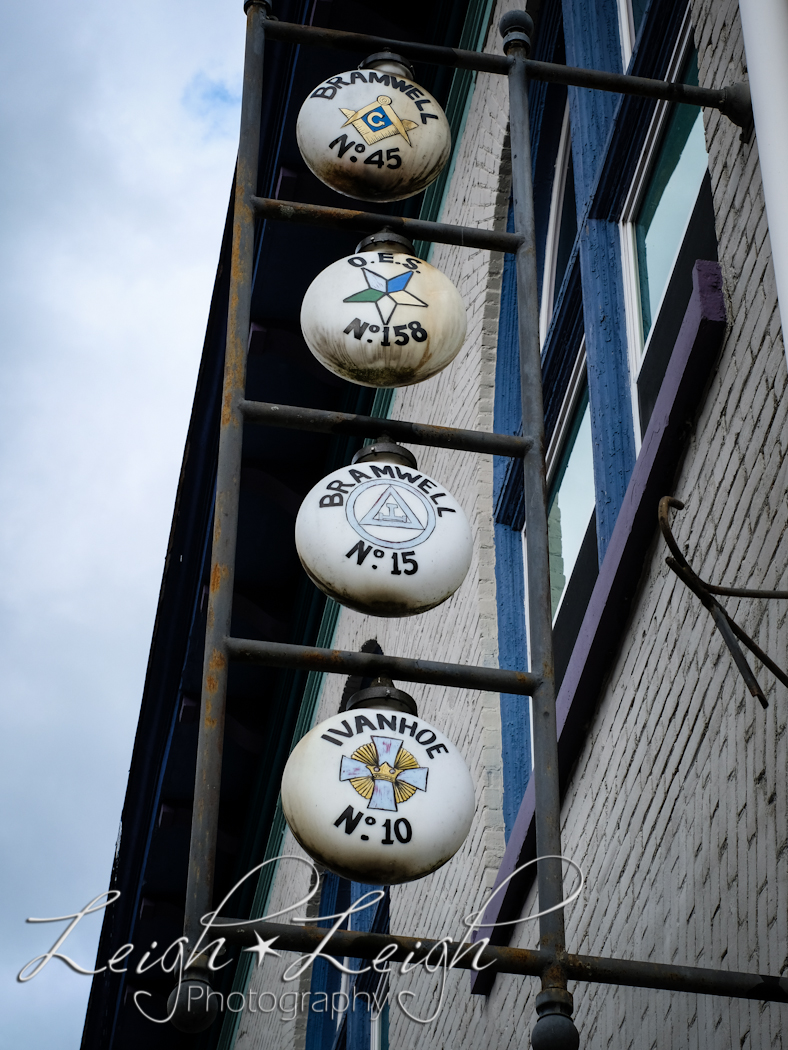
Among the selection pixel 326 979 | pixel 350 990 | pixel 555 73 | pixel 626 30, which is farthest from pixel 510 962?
pixel 326 979

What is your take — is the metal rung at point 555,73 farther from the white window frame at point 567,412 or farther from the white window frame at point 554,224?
the white window frame at point 554,224

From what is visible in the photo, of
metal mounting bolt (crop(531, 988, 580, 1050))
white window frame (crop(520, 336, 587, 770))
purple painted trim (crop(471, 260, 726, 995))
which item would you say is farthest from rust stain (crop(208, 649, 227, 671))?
white window frame (crop(520, 336, 587, 770))

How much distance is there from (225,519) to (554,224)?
3809 millimetres

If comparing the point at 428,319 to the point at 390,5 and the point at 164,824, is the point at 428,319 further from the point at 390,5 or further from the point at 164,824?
the point at 164,824

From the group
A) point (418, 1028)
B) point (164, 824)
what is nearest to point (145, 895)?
point (164, 824)

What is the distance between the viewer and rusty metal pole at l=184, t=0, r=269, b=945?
10.2ft

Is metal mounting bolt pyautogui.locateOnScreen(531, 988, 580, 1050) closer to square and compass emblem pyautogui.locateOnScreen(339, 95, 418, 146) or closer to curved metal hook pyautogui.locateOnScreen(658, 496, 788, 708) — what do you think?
curved metal hook pyautogui.locateOnScreen(658, 496, 788, 708)

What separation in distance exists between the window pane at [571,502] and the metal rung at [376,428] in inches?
79.0

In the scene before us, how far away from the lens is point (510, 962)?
303cm

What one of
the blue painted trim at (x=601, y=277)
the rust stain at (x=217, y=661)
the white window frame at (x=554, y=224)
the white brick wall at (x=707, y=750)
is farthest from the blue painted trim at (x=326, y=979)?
the rust stain at (x=217, y=661)

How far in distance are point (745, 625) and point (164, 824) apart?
26.2 feet

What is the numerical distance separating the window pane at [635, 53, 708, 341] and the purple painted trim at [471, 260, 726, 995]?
38.9 inches

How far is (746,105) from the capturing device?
4.21m

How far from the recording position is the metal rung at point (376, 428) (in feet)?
12.3
